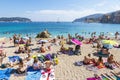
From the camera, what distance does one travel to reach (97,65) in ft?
41.1

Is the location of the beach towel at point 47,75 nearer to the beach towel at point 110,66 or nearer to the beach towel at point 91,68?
the beach towel at point 91,68

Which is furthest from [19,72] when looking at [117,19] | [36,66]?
[117,19]

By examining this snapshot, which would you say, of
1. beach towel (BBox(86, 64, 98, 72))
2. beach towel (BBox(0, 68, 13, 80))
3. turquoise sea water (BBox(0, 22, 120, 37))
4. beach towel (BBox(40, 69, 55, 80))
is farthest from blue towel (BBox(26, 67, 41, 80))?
turquoise sea water (BBox(0, 22, 120, 37))

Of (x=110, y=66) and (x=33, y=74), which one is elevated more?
(x=110, y=66)

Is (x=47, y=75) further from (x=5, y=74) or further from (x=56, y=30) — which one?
(x=56, y=30)

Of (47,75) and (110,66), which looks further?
(110,66)

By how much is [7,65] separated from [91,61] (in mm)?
Result: 6370

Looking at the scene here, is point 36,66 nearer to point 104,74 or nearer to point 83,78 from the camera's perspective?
point 83,78

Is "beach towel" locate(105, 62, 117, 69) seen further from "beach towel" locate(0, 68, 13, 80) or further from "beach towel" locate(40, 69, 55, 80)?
"beach towel" locate(0, 68, 13, 80)

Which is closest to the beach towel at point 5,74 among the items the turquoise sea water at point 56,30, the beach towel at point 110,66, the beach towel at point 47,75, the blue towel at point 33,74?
the blue towel at point 33,74

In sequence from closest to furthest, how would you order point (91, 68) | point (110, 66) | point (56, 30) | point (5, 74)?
point (5, 74), point (91, 68), point (110, 66), point (56, 30)

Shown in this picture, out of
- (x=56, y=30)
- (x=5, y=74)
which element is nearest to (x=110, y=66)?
(x=5, y=74)

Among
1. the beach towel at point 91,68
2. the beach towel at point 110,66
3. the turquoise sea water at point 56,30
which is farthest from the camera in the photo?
the turquoise sea water at point 56,30

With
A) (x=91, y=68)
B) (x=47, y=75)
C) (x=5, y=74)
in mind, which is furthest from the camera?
(x=91, y=68)
